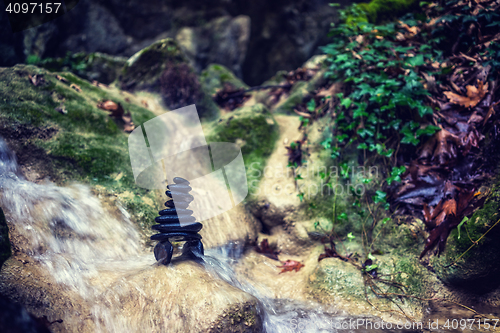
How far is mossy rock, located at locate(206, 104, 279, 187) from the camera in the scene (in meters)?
4.94

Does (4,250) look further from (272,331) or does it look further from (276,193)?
(276,193)

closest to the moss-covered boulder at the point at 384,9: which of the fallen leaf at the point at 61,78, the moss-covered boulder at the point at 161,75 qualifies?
the moss-covered boulder at the point at 161,75

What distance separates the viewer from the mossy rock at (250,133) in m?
4.94

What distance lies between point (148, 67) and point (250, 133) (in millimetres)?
2834

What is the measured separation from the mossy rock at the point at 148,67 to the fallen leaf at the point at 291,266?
14.4 feet

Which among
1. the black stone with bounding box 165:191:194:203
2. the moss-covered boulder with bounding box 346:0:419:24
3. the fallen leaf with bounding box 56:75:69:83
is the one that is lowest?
the black stone with bounding box 165:191:194:203

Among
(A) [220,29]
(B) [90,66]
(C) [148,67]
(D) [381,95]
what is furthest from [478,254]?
(A) [220,29]

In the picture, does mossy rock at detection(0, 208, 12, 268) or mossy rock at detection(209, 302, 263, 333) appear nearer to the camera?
mossy rock at detection(0, 208, 12, 268)

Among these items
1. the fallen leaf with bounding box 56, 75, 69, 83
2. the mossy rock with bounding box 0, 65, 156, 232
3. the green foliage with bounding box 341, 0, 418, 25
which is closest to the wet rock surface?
the green foliage with bounding box 341, 0, 418, 25

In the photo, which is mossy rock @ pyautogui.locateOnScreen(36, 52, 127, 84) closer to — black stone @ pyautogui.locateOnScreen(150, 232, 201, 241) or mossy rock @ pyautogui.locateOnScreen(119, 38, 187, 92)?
mossy rock @ pyautogui.locateOnScreen(119, 38, 187, 92)

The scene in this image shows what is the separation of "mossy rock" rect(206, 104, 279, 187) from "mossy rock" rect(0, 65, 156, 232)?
1629 millimetres

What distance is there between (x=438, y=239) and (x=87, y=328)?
12.1ft

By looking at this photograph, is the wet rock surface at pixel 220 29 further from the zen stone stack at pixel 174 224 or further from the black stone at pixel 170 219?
the black stone at pixel 170 219

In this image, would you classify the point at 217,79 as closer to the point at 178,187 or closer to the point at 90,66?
the point at 90,66
